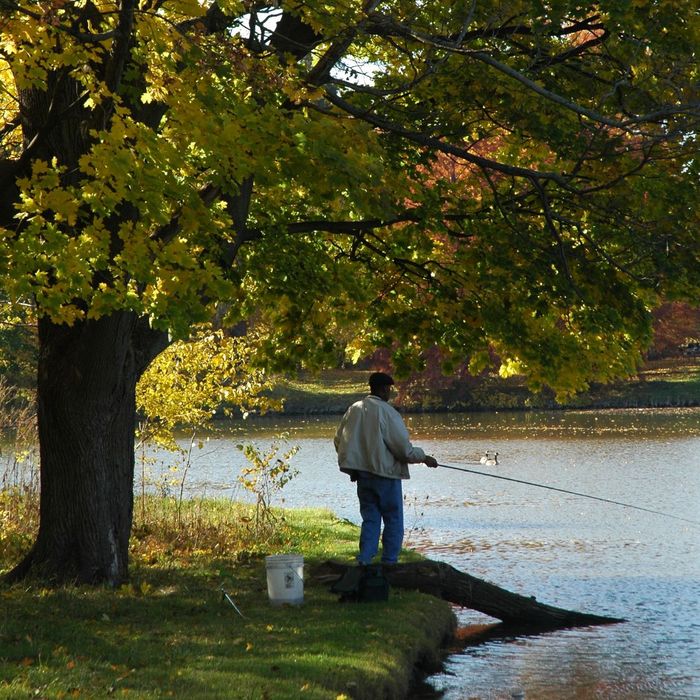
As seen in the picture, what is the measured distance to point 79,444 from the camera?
10297 millimetres

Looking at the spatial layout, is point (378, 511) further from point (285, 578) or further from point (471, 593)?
point (285, 578)

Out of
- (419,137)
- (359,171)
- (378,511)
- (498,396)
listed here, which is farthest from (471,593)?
(498,396)

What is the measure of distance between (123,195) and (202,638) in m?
3.13

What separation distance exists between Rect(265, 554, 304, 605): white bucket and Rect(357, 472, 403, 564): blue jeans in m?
1.00

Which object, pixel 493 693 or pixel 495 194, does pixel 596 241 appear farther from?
pixel 493 693

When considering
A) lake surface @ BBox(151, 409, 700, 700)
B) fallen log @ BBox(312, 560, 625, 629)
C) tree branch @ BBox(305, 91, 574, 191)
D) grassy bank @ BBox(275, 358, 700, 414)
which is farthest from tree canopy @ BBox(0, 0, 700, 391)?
grassy bank @ BBox(275, 358, 700, 414)

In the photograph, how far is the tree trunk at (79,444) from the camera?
33.5 feet

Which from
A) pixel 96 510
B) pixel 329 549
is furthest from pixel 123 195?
pixel 329 549

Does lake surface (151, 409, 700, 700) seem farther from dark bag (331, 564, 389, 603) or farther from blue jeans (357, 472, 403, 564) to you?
blue jeans (357, 472, 403, 564)

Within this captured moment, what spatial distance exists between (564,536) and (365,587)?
315 inches

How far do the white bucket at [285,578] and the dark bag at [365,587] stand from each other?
1.22ft

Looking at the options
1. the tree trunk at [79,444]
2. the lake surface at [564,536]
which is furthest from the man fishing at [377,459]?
the tree trunk at [79,444]

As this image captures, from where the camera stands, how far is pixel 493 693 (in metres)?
8.93

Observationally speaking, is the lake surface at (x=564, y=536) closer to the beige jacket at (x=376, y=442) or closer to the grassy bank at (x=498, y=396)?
the beige jacket at (x=376, y=442)
